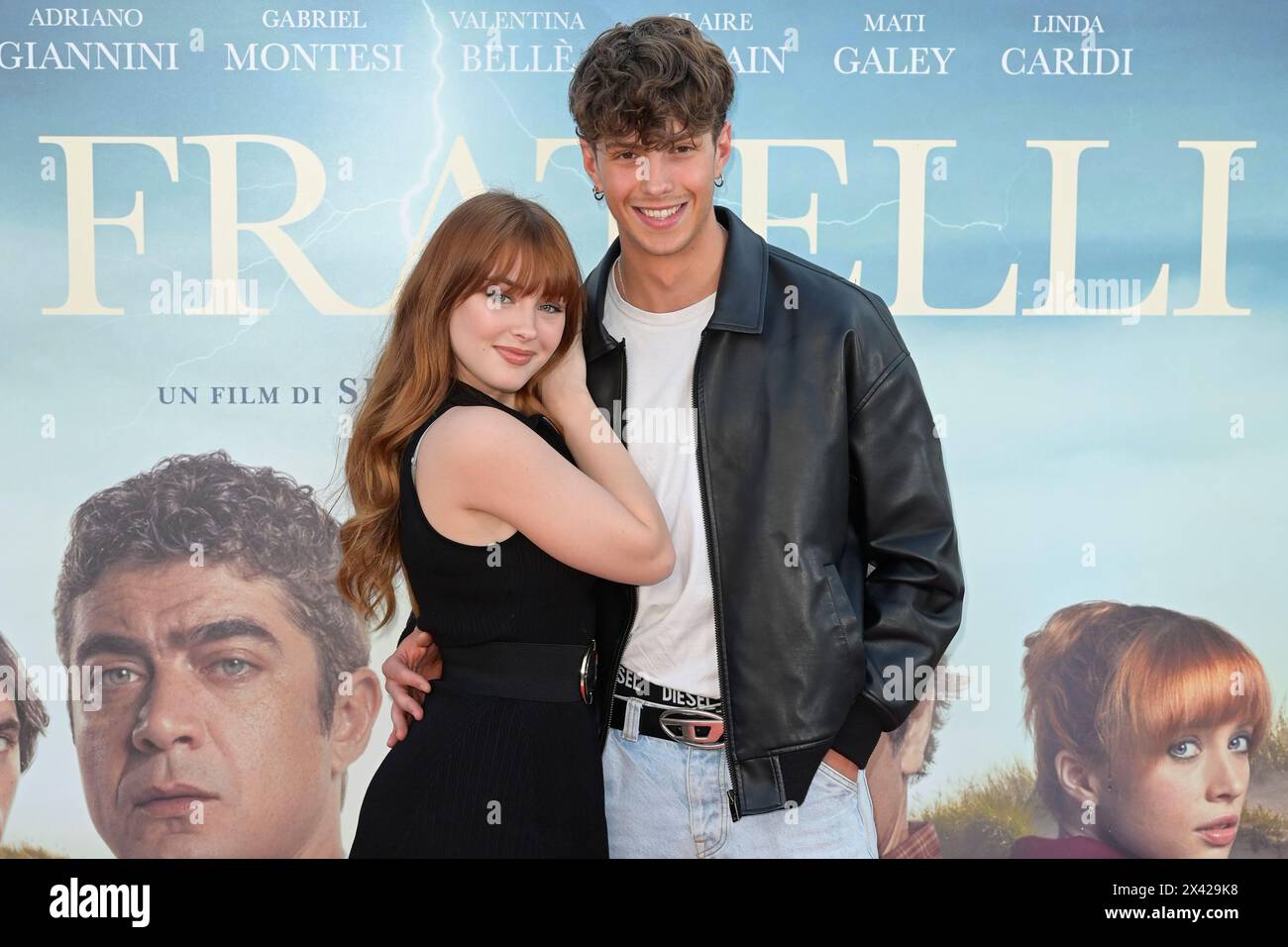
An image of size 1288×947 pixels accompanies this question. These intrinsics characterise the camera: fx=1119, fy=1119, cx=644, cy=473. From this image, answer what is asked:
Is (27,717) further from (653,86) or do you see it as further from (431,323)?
(653,86)

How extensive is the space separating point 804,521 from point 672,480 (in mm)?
259

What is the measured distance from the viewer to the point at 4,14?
11.7 feet

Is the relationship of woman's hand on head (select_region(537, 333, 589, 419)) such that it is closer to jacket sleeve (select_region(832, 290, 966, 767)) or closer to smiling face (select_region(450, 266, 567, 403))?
smiling face (select_region(450, 266, 567, 403))

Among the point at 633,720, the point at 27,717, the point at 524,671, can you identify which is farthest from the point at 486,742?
the point at 27,717

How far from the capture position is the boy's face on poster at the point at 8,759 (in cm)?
369

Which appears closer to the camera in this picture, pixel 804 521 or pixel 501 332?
pixel 501 332

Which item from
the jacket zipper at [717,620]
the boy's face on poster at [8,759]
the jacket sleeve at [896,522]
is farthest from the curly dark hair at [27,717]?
the jacket sleeve at [896,522]

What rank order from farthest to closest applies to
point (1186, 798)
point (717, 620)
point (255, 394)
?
point (1186, 798) < point (255, 394) < point (717, 620)

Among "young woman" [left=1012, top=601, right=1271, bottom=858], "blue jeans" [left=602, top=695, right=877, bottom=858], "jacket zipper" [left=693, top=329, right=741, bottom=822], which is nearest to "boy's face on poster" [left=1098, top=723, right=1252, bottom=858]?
"young woman" [left=1012, top=601, right=1271, bottom=858]

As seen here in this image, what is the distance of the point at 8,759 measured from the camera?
12.2ft

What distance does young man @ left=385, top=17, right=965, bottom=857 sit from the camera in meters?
2.04

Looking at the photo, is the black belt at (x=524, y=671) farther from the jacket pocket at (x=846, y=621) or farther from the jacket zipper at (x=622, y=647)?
the jacket pocket at (x=846, y=621)
